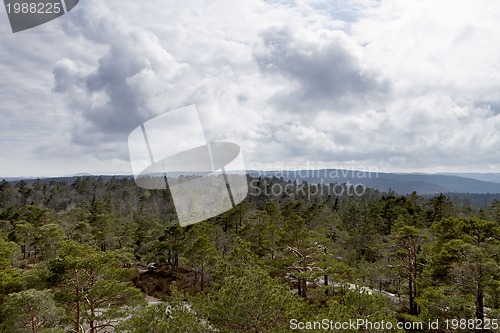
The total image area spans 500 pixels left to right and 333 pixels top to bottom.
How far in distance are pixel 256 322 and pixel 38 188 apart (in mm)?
97057

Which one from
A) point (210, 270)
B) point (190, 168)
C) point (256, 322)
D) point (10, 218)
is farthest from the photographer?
point (10, 218)

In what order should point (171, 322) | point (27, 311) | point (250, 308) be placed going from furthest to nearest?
point (27, 311), point (250, 308), point (171, 322)

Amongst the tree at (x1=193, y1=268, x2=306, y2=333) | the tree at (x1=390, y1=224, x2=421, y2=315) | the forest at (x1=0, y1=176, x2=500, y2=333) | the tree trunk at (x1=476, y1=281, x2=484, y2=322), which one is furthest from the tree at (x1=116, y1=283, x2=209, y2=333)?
the tree at (x1=390, y1=224, x2=421, y2=315)

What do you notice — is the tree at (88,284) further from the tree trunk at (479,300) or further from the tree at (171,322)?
the tree trunk at (479,300)

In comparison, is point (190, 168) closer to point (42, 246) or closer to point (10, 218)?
point (42, 246)

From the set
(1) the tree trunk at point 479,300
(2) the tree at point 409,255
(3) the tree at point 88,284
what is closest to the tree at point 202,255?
(3) the tree at point 88,284

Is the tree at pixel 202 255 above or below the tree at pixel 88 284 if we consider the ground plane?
below

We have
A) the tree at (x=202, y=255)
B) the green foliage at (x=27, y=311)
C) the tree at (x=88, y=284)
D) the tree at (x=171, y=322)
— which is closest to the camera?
the tree at (x=171, y=322)

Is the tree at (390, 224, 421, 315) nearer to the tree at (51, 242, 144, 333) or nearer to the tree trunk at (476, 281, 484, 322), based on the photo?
the tree trunk at (476, 281, 484, 322)

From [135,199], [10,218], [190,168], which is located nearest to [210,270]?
[190,168]

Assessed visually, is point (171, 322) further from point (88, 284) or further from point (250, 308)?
point (88, 284)

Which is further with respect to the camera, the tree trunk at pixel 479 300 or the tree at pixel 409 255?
the tree at pixel 409 255

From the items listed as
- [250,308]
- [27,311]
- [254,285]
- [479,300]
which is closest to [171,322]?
[250,308]

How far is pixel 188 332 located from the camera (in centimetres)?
1094
